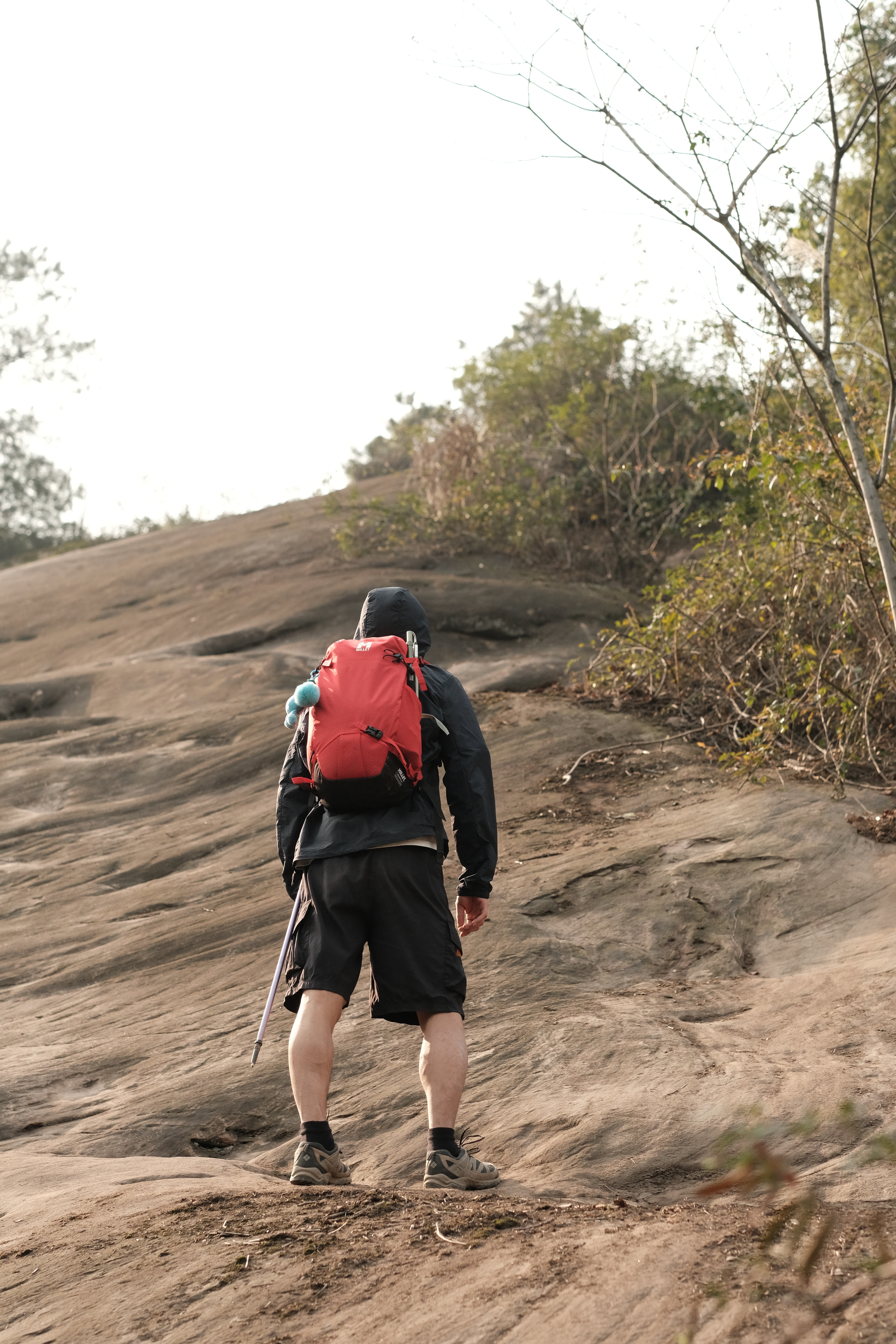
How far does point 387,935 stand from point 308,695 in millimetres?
772

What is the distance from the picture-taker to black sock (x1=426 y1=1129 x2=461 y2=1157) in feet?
10.5

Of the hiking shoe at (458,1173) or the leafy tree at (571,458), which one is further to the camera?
the leafy tree at (571,458)

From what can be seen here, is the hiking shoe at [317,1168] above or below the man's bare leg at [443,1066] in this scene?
below

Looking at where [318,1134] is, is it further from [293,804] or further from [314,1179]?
[293,804]

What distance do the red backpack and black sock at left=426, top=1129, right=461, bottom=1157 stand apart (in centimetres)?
96

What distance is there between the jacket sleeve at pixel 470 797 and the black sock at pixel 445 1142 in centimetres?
73

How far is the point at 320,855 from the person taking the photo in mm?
3406

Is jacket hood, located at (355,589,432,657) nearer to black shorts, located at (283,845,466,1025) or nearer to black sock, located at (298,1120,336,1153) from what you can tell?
black shorts, located at (283,845,466,1025)

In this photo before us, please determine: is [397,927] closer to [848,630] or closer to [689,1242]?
[689,1242]

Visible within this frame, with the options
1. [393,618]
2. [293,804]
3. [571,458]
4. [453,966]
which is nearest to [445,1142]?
[453,966]

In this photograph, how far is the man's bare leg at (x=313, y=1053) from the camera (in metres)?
3.22

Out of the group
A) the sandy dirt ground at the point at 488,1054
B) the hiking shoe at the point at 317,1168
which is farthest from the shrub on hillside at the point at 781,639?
the hiking shoe at the point at 317,1168

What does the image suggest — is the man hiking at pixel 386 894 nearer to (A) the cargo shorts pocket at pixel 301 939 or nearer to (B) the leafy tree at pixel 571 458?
(A) the cargo shorts pocket at pixel 301 939

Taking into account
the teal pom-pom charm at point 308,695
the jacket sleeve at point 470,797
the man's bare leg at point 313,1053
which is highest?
the teal pom-pom charm at point 308,695
